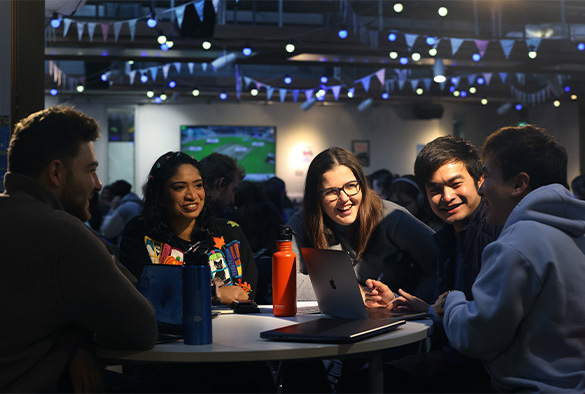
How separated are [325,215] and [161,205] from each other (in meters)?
0.73

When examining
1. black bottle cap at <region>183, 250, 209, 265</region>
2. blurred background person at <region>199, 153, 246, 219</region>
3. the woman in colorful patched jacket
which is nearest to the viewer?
black bottle cap at <region>183, 250, 209, 265</region>

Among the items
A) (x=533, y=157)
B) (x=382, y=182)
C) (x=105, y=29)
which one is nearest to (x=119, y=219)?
(x=105, y=29)

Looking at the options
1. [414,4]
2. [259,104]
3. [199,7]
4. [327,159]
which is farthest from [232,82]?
[327,159]

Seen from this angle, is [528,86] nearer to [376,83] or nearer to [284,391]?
[376,83]

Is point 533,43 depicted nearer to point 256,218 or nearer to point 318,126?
point 318,126

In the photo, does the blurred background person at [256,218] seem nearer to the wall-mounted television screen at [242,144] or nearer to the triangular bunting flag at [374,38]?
the triangular bunting flag at [374,38]

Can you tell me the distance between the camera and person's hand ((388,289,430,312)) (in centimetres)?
224

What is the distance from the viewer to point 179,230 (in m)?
2.79

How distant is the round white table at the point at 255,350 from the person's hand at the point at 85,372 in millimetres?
35

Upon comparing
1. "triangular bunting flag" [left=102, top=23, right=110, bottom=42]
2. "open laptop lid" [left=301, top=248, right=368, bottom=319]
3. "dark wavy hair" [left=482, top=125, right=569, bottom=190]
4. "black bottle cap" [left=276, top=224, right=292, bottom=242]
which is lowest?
"open laptop lid" [left=301, top=248, right=368, bottom=319]

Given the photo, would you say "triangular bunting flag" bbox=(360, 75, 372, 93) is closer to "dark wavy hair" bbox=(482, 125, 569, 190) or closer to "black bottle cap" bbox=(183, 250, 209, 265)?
"dark wavy hair" bbox=(482, 125, 569, 190)

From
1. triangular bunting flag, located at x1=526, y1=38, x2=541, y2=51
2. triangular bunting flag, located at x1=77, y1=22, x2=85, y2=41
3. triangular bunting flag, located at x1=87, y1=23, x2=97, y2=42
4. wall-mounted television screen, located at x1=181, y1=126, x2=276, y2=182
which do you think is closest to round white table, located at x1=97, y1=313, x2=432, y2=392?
triangular bunting flag, located at x1=87, y1=23, x2=97, y2=42

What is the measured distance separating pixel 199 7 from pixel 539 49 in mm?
5771

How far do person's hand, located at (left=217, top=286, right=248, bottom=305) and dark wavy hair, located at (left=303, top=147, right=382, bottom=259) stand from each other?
469 mm
